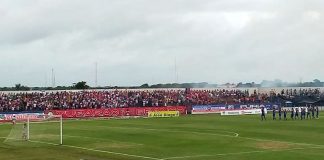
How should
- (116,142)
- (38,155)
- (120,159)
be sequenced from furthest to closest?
1. (116,142)
2. (38,155)
3. (120,159)

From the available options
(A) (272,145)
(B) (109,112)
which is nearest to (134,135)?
(A) (272,145)

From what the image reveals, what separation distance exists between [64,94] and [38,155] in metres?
52.5

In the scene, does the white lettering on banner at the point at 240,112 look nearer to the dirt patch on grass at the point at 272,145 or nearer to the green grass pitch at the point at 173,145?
the green grass pitch at the point at 173,145

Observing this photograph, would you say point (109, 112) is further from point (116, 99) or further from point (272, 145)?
point (272, 145)

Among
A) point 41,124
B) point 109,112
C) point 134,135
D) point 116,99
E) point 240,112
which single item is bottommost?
point 134,135

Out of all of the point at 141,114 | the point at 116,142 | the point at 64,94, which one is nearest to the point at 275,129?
the point at 116,142

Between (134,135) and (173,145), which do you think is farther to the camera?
(134,135)

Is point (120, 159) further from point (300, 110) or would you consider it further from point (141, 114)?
point (141, 114)

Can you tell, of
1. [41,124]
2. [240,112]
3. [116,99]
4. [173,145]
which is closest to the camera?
[173,145]

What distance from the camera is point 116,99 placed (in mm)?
86062

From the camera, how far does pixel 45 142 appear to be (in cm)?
4047

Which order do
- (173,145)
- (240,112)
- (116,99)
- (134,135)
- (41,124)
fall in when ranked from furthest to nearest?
1. (116,99)
2. (240,112)
3. (41,124)
4. (134,135)
5. (173,145)

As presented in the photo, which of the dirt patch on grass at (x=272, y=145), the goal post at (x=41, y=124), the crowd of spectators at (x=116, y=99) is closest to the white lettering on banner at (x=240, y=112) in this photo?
the crowd of spectators at (x=116, y=99)

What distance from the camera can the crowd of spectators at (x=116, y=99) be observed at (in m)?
78.2
